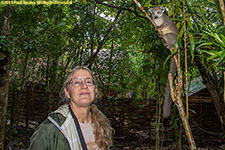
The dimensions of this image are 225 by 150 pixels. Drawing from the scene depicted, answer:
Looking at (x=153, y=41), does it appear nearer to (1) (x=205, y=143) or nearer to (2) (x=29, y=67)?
(2) (x=29, y=67)

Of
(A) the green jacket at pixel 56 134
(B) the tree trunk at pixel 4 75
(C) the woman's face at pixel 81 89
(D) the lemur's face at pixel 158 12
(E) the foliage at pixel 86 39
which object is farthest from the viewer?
(E) the foliage at pixel 86 39

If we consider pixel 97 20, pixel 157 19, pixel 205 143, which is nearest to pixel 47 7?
pixel 97 20

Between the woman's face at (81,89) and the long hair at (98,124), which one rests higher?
the woman's face at (81,89)

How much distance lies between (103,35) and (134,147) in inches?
93.7

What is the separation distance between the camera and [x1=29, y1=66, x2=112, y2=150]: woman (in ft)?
3.04

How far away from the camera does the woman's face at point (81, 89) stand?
1.13 metres

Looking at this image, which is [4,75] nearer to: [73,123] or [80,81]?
[80,81]

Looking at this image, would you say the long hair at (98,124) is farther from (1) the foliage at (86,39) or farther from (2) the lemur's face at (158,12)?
(1) the foliage at (86,39)

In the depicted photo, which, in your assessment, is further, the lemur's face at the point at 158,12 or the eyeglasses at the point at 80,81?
the lemur's face at the point at 158,12

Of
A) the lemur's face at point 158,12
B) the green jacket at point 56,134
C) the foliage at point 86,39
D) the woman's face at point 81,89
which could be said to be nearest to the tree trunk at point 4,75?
the foliage at point 86,39

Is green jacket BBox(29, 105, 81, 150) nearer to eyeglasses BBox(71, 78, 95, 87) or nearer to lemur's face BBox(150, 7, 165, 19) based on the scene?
eyeglasses BBox(71, 78, 95, 87)

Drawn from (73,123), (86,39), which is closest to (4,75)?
(86,39)

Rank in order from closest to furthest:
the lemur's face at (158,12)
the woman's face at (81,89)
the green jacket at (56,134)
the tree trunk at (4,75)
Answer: the green jacket at (56,134) → the woman's face at (81,89) → the lemur's face at (158,12) → the tree trunk at (4,75)

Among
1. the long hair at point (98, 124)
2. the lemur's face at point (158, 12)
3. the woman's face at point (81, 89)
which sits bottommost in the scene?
the long hair at point (98, 124)
